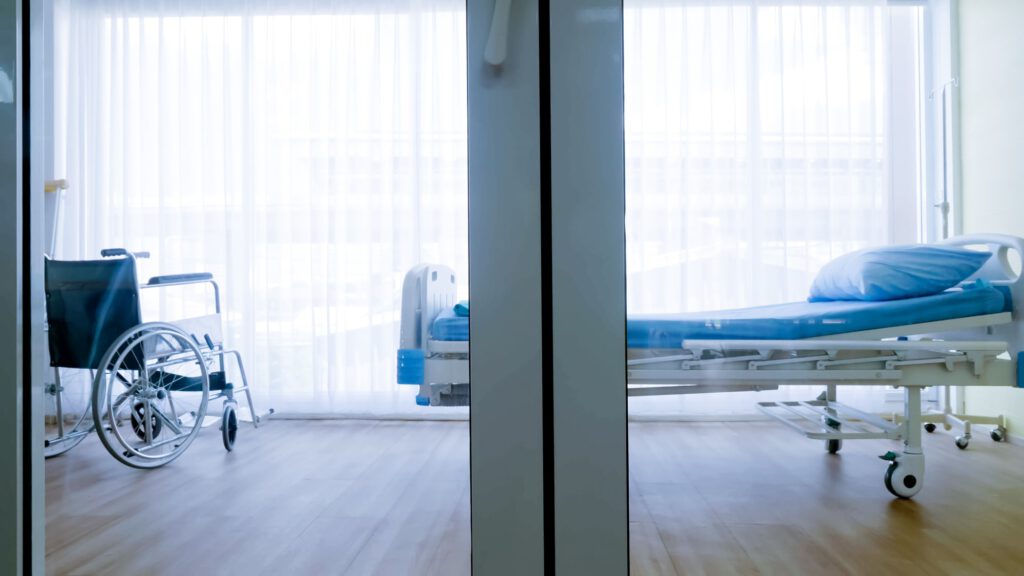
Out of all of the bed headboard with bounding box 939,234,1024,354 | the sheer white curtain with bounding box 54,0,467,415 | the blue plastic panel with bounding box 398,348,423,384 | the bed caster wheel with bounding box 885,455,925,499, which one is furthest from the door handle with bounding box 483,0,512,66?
the bed caster wheel with bounding box 885,455,925,499

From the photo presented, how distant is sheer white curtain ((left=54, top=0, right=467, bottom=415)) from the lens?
772 mm

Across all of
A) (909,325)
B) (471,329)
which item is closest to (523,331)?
(471,329)

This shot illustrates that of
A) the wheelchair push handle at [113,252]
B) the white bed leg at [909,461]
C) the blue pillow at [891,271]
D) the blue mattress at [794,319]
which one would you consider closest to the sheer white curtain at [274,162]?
the wheelchair push handle at [113,252]

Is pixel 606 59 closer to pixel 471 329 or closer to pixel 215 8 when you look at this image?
pixel 471 329

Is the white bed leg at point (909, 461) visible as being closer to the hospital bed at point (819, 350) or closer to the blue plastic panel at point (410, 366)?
the hospital bed at point (819, 350)

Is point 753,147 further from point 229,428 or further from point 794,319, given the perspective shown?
point 229,428

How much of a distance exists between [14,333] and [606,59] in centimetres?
80

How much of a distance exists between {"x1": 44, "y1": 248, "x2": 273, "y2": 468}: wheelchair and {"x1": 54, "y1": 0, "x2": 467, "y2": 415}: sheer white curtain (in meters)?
0.03

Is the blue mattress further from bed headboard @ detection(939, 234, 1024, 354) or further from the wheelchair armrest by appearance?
the wheelchair armrest

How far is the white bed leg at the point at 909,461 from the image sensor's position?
2.75ft

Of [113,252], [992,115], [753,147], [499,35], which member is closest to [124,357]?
[113,252]

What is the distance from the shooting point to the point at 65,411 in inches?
32.1

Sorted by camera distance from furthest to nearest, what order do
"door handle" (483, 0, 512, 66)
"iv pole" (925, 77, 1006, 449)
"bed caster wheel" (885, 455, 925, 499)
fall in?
1. "bed caster wheel" (885, 455, 925, 499)
2. "iv pole" (925, 77, 1006, 449)
3. "door handle" (483, 0, 512, 66)

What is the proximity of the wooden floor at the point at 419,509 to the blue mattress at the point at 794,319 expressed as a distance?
0.38 ft
